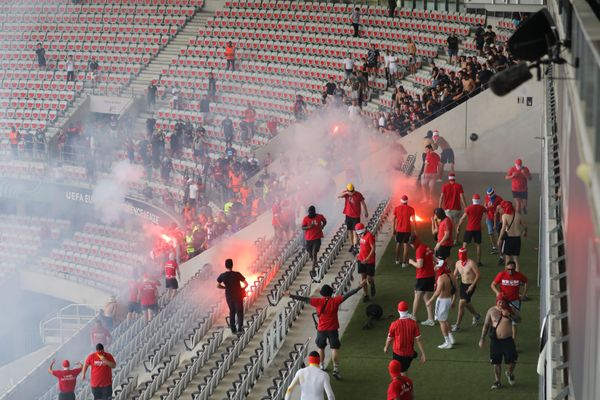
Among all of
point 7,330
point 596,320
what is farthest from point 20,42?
point 596,320

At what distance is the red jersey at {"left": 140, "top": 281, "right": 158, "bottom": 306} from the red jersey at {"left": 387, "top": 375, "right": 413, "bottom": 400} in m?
9.23

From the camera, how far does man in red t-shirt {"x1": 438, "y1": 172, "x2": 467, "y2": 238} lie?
Result: 18.6 m

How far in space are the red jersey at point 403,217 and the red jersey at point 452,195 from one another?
1.07m

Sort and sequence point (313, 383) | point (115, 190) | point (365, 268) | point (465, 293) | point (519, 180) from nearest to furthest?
1. point (313, 383)
2. point (465, 293)
3. point (365, 268)
4. point (519, 180)
5. point (115, 190)

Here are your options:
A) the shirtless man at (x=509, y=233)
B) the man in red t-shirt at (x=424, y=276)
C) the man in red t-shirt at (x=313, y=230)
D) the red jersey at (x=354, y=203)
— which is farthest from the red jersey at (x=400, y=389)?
the red jersey at (x=354, y=203)

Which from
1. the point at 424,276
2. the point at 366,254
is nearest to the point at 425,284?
the point at 424,276

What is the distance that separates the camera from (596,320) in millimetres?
6492

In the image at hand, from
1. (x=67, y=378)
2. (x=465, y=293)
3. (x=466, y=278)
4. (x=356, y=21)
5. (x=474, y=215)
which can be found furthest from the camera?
(x=356, y=21)

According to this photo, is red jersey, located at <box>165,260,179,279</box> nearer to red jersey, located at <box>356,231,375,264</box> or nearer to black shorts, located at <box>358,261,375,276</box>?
black shorts, located at <box>358,261,375,276</box>

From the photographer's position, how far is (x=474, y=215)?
17297 millimetres

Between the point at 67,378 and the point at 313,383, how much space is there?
495cm

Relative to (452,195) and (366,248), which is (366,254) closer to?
(366,248)

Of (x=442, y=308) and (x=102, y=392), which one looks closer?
(x=442, y=308)

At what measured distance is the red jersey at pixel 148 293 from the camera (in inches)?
810
